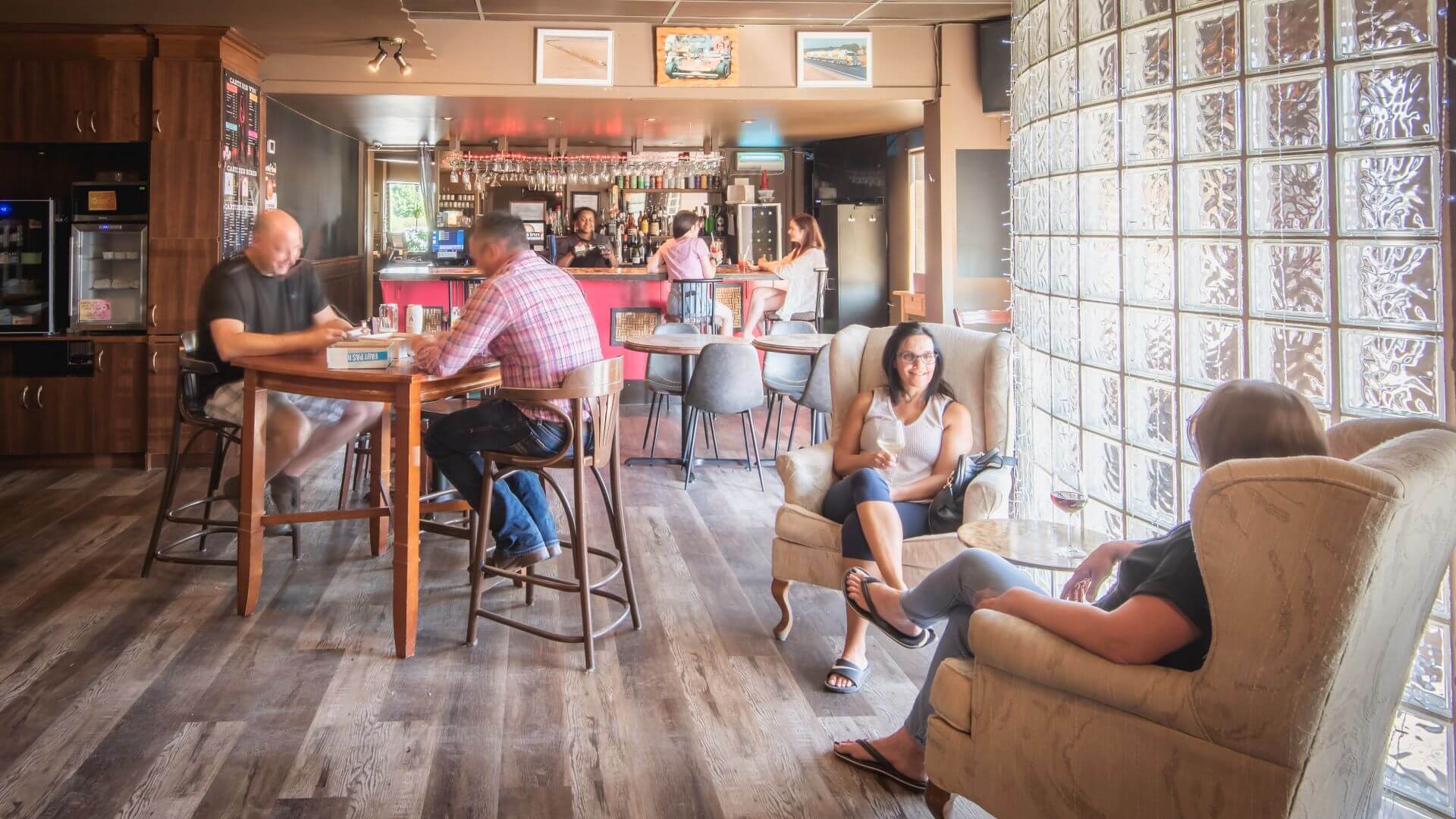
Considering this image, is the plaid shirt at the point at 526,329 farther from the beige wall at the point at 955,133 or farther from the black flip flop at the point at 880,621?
the beige wall at the point at 955,133

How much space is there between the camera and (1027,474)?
3895mm

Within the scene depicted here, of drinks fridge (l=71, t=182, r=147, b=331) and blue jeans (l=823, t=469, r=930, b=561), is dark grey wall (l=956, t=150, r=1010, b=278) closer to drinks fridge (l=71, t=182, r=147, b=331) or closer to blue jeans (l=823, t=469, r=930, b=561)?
blue jeans (l=823, t=469, r=930, b=561)

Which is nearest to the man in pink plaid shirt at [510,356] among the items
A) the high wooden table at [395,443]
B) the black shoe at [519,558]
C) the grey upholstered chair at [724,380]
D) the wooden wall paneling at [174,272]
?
the black shoe at [519,558]

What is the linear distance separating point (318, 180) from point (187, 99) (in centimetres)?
374

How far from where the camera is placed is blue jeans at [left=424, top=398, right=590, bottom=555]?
3680 mm

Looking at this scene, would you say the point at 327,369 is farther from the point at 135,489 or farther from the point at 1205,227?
the point at 135,489

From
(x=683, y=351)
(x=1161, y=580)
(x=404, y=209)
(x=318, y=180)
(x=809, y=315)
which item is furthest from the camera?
(x=404, y=209)

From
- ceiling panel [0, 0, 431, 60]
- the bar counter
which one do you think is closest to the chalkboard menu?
ceiling panel [0, 0, 431, 60]

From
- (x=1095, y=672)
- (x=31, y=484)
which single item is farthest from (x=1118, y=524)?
(x=31, y=484)

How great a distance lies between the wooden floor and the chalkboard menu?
2712mm

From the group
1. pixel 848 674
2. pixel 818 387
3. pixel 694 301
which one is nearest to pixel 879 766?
pixel 848 674

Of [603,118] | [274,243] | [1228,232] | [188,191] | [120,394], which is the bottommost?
[120,394]

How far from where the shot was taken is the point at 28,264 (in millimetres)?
6895

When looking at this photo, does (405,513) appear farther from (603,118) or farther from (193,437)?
(603,118)
